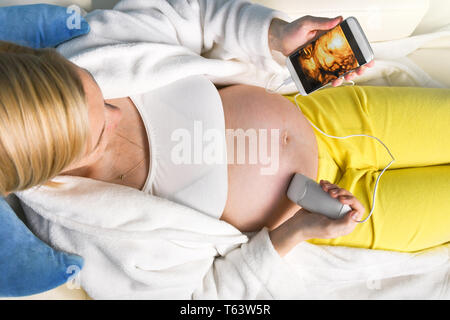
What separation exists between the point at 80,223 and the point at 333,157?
2.02 ft

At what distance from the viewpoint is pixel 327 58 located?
0.79m

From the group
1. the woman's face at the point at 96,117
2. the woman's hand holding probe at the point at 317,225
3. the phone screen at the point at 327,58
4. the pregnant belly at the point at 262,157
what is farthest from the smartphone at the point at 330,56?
the woman's face at the point at 96,117

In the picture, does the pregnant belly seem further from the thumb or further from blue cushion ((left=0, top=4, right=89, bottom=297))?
blue cushion ((left=0, top=4, right=89, bottom=297))

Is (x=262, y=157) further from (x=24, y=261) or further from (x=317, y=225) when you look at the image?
→ (x=24, y=261)

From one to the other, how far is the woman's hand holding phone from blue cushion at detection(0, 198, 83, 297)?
649 mm

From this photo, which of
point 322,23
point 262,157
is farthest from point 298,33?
point 262,157

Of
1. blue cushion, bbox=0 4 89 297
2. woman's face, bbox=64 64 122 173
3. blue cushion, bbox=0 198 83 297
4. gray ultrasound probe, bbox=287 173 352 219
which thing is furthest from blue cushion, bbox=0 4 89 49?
gray ultrasound probe, bbox=287 173 352 219

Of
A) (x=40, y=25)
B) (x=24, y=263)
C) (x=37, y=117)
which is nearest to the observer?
(x=37, y=117)

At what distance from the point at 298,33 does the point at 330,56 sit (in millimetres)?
99

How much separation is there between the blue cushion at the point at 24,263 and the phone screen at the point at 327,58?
62 cm

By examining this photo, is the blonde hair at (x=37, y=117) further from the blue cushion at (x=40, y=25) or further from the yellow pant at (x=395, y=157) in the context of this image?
the yellow pant at (x=395, y=157)

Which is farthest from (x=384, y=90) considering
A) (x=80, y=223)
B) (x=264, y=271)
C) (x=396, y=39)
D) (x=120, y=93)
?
(x=80, y=223)

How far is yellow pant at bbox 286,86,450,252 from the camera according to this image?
0.89 meters

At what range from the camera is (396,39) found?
1093mm
